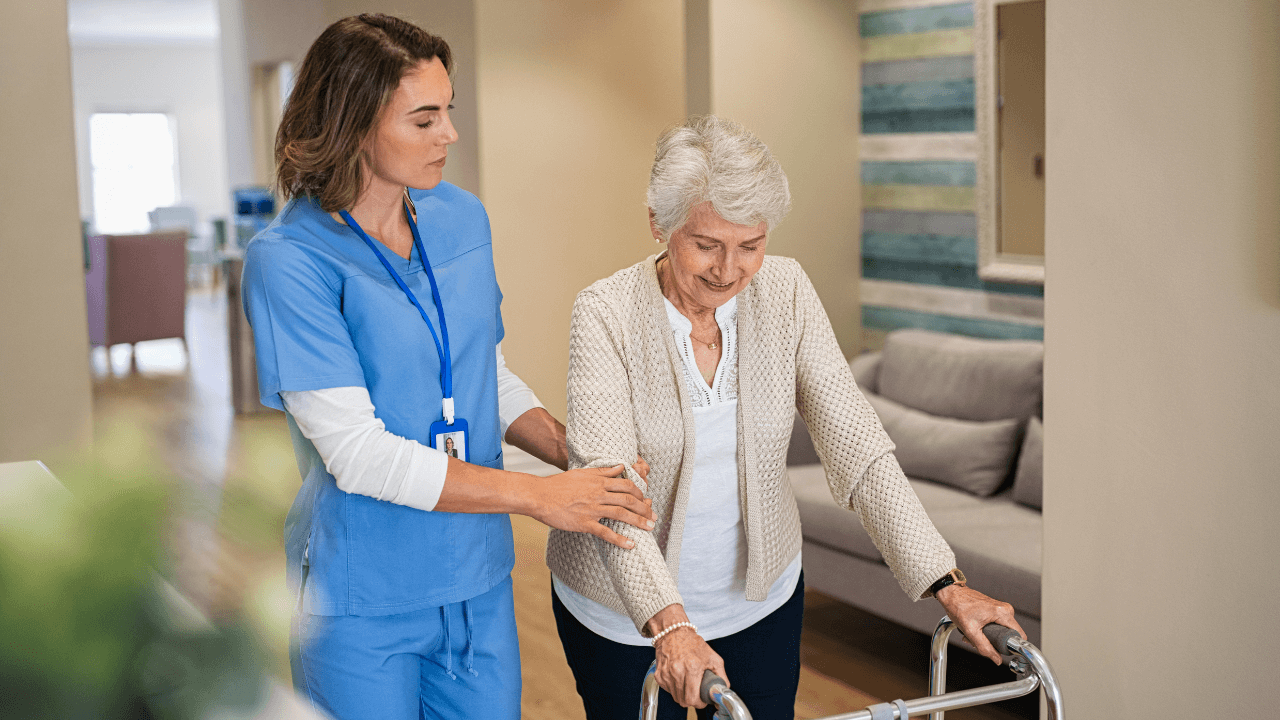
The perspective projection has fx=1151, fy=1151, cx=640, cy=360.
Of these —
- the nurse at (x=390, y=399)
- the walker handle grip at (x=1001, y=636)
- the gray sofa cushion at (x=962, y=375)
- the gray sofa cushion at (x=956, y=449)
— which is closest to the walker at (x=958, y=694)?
the walker handle grip at (x=1001, y=636)

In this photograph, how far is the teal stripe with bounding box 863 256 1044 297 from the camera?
14.2 feet

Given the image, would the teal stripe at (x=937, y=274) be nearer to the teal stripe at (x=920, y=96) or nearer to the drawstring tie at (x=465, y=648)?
the teal stripe at (x=920, y=96)

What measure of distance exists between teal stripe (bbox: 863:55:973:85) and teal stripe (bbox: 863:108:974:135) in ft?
0.43

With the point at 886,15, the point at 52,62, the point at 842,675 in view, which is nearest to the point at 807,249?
the point at 886,15

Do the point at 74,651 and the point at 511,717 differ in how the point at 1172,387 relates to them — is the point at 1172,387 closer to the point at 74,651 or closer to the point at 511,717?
the point at 511,717

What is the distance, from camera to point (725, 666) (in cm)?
177

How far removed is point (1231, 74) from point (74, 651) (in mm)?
1757

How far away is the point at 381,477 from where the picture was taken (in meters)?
1.38

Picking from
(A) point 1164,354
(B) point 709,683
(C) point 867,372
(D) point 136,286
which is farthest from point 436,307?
(D) point 136,286

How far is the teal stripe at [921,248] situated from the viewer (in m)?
4.52

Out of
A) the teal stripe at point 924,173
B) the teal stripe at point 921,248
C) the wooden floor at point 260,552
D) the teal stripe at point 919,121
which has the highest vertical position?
the teal stripe at point 919,121

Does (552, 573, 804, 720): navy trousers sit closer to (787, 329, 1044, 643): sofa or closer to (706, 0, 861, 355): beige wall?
(787, 329, 1044, 643): sofa

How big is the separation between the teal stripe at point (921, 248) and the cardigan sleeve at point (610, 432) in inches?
125

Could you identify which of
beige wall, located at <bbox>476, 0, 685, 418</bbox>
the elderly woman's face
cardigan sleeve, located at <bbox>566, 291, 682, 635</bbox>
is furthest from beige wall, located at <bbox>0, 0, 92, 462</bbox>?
the elderly woman's face
